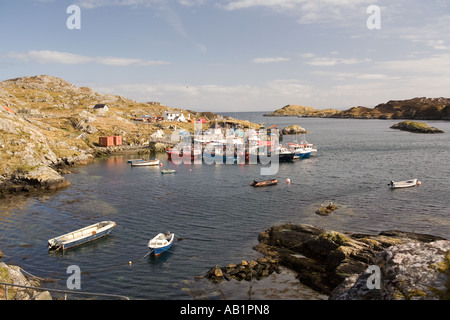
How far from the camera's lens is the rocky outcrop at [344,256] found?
528 inches

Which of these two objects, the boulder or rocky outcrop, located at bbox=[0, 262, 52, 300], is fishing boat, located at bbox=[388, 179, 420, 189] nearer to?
the boulder

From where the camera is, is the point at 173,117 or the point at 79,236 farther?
the point at 173,117

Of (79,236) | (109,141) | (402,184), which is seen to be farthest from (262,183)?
(109,141)

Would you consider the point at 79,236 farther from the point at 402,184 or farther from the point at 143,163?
the point at 402,184

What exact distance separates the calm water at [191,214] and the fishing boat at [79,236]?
0.83m

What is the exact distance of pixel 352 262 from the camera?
28.5 meters

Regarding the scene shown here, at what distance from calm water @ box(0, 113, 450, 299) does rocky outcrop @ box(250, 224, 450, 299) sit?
2.50m

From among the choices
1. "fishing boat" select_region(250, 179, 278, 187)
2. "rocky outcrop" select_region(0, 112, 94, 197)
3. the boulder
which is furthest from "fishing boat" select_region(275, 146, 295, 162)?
the boulder

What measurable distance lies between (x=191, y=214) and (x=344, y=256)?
2358 cm

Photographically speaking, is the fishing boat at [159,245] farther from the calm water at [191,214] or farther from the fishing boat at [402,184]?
the fishing boat at [402,184]

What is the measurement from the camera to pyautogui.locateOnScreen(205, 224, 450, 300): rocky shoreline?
13.0 metres

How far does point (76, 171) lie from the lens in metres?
77.8

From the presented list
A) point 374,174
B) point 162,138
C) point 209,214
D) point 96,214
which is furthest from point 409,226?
point 162,138

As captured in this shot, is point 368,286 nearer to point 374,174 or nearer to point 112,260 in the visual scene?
point 112,260
